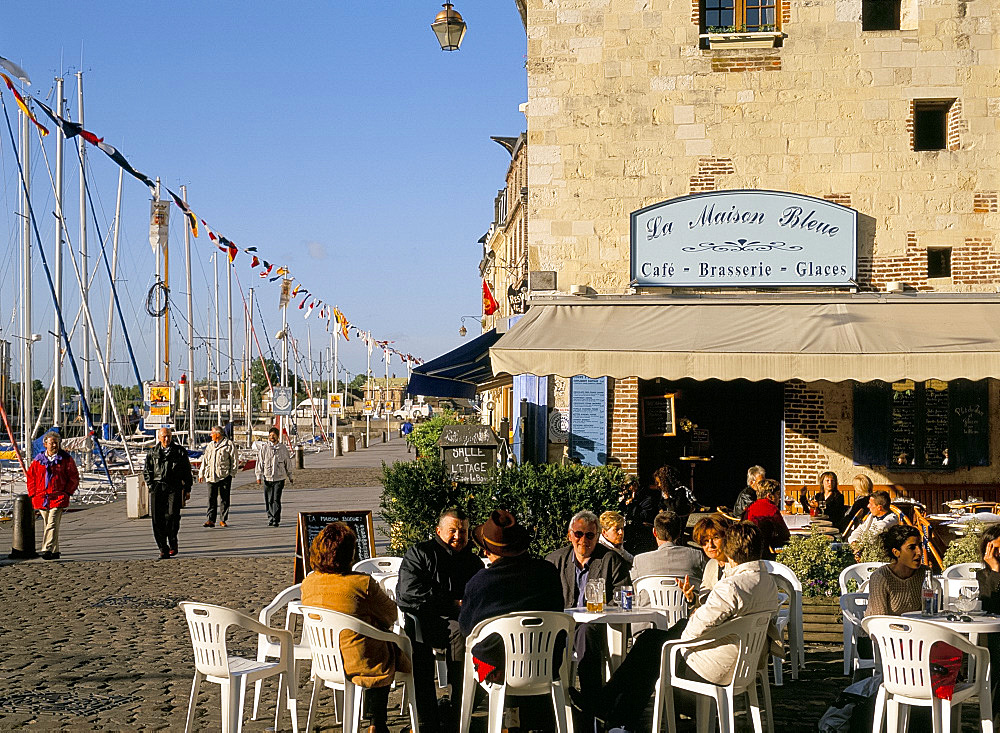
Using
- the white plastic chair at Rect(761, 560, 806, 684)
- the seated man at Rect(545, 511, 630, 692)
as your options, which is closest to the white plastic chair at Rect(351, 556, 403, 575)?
the seated man at Rect(545, 511, 630, 692)

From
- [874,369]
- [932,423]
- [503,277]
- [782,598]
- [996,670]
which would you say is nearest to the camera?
[996,670]

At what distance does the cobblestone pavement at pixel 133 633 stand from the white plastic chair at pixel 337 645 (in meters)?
0.89

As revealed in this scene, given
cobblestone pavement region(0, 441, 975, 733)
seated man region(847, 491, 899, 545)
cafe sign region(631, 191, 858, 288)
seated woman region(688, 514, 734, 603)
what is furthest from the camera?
cafe sign region(631, 191, 858, 288)

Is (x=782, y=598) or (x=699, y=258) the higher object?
(x=699, y=258)

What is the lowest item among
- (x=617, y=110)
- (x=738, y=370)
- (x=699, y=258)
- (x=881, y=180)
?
(x=738, y=370)

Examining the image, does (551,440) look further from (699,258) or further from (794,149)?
(794,149)

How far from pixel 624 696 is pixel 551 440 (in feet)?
30.7

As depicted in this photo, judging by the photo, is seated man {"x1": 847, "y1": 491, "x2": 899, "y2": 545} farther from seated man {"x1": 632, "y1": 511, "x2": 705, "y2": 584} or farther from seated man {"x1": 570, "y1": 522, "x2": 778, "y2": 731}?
seated man {"x1": 570, "y1": 522, "x2": 778, "y2": 731}

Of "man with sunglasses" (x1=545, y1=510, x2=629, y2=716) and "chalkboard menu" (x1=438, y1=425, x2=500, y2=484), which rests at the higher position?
"chalkboard menu" (x1=438, y1=425, x2=500, y2=484)

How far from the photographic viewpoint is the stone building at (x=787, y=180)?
1559cm

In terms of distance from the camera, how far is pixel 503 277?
5397 centimetres

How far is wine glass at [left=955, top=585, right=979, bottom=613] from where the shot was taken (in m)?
7.23

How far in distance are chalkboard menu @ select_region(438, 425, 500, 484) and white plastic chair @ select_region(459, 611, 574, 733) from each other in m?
7.15

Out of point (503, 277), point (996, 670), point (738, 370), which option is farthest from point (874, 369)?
point (503, 277)
